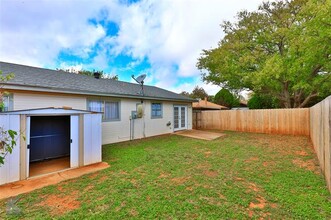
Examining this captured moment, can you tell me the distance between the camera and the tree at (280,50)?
32.7 ft

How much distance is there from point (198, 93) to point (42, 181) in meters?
29.5

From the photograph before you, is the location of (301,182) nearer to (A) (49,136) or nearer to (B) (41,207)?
(B) (41,207)

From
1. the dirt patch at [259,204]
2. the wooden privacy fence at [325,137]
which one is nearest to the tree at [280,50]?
the wooden privacy fence at [325,137]

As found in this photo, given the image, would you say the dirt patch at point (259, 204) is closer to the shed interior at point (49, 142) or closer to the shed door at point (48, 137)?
the shed interior at point (49, 142)

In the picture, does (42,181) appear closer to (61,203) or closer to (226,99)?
(61,203)

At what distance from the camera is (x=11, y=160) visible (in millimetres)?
3930

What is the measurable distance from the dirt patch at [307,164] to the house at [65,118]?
20.8ft

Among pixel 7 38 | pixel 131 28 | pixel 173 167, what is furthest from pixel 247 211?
pixel 7 38

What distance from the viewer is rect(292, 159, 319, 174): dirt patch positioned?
4610 mm

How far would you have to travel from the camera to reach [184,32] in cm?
1093

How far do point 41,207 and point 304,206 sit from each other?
15.4 feet

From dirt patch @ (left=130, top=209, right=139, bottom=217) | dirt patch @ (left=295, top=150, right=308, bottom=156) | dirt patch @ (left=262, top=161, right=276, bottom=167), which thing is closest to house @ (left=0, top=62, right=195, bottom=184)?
dirt patch @ (left=130, top=209, right=139, bottom=217)

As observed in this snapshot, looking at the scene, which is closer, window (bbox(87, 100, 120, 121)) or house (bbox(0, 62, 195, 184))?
house (bbox(0, 62, 195, 184))

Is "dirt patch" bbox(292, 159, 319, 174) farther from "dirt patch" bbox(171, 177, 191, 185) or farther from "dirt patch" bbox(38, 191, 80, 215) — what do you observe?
"dirt patch" bbox(38, 191, 80, 215)
